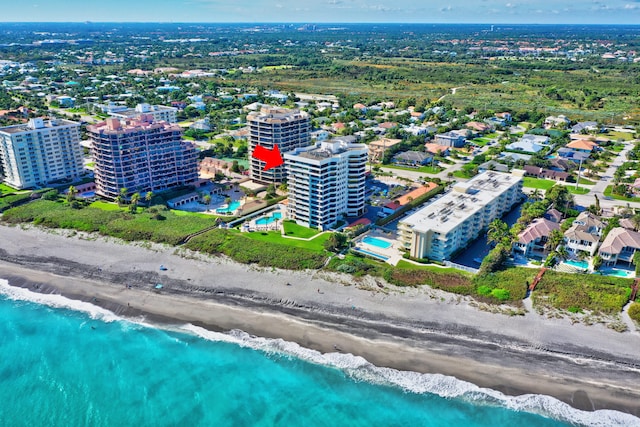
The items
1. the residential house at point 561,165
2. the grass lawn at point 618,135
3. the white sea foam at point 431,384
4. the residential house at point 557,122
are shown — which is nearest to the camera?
the white sea foam at point 431,384

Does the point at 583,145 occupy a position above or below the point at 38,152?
below

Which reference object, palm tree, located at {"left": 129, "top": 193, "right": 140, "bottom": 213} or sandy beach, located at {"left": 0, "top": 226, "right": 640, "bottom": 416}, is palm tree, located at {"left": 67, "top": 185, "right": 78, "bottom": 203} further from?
sandy beach, located at {"left": 0, "top": 226, "right": 640, "bottom": 416}

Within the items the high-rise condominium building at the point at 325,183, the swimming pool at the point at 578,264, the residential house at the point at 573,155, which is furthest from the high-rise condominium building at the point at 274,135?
the residential house at the point at 573,155

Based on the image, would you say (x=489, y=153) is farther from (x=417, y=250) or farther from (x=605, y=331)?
(x=605, y=331)

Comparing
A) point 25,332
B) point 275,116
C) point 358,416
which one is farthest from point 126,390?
point 275,116

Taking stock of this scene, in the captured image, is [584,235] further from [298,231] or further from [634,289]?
[298,231]

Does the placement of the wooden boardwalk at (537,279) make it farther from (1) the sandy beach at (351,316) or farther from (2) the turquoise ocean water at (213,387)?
(2) the turquoise ocean water at (213,387)

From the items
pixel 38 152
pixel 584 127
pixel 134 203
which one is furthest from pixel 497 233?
pixel 584 127
